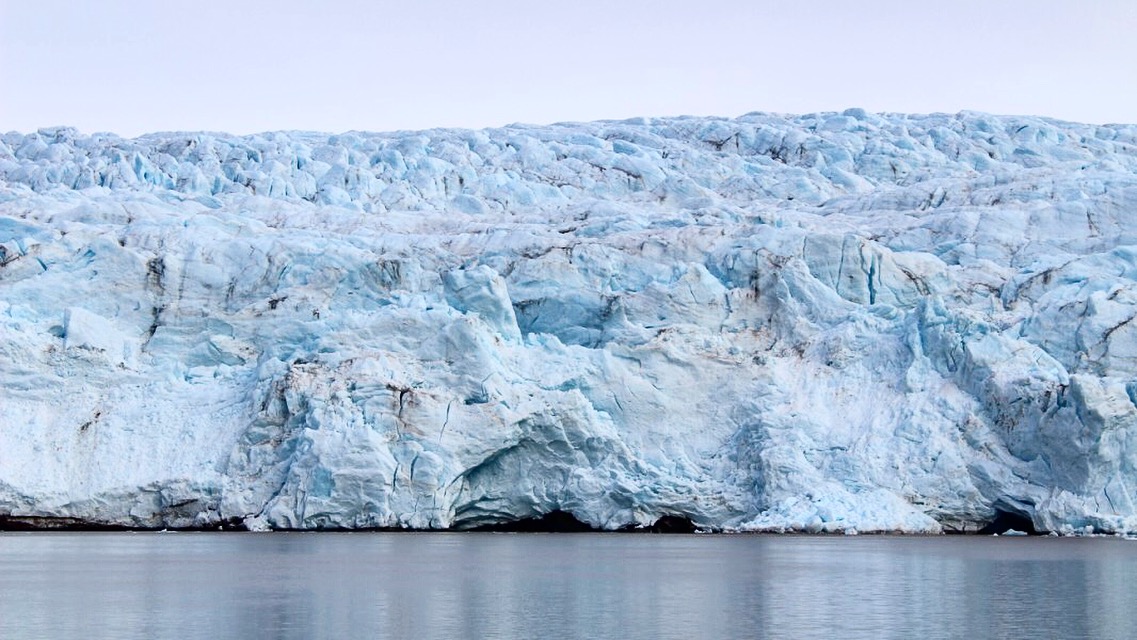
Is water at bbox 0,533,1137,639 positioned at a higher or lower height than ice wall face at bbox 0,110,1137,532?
lower

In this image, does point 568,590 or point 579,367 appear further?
point 579,367

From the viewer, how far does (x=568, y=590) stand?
1474 centimetres

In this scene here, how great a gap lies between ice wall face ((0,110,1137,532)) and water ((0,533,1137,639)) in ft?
3.15

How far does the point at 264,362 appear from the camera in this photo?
962 inches

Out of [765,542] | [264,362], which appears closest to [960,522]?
[765,542]

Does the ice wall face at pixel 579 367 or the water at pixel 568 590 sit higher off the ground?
the ice wall face at pixel 579 367

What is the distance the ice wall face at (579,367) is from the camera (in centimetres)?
2308

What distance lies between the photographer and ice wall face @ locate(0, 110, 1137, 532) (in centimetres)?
2308

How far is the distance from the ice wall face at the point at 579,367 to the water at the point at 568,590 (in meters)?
0.96

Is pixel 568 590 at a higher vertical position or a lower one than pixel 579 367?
lower

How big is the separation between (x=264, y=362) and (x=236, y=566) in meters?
6.85

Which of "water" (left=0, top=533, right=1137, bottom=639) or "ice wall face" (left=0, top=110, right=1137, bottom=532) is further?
"ice wall face" (left=0, top=110, right=1137, bottom=532)

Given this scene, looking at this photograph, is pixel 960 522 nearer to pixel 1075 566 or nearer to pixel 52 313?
pixel 1075 566

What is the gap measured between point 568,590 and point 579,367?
10432mm
